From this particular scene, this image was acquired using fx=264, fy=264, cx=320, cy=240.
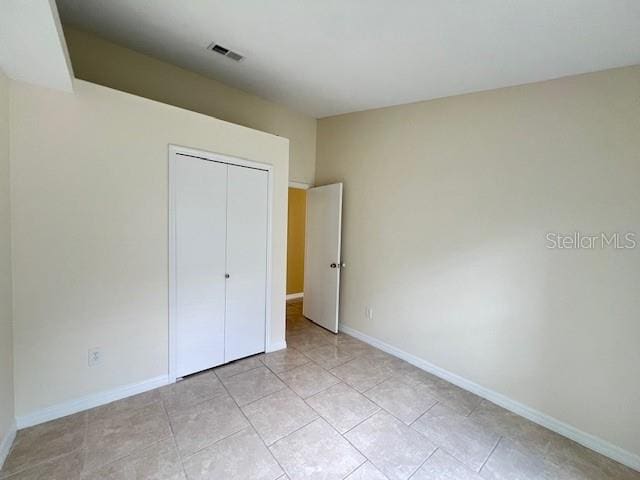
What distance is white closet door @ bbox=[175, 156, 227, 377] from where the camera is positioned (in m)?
2.33

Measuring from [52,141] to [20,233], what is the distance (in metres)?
0.65

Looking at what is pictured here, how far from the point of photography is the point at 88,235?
1.94m

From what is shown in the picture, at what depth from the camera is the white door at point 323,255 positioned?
351cm

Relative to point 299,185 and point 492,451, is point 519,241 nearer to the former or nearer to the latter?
point 492,451

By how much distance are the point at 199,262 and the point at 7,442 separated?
60.7 inches

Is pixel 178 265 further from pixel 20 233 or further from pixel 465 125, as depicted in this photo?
pixel 465 125

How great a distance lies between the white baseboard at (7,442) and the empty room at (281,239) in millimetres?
22

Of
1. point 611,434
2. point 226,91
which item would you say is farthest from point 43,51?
point 611,434

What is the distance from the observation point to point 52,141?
1802 millimetres

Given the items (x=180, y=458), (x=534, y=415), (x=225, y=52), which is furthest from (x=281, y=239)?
(x=534, y=415)

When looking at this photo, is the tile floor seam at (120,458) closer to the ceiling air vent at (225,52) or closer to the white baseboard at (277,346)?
the white baseboard at (277,346)

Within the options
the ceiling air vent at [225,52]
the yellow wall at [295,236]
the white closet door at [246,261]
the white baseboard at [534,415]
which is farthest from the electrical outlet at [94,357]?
the yellow wall at [295,236]

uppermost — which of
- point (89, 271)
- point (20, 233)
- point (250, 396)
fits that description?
point (20, 233)

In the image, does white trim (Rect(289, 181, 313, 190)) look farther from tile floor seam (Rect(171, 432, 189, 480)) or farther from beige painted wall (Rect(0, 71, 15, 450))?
tile floor seam (Rect(171, 432, 189, 480))
